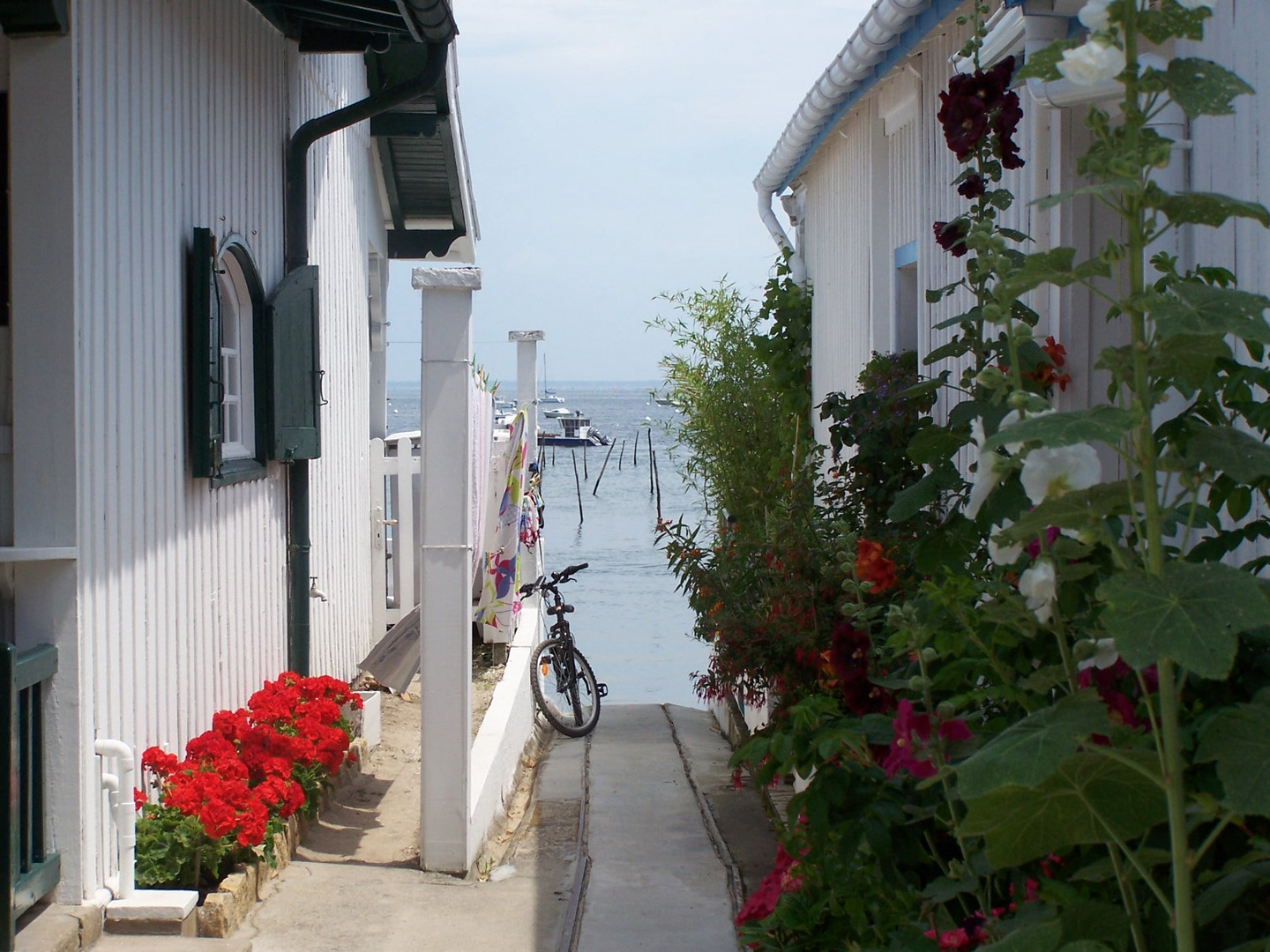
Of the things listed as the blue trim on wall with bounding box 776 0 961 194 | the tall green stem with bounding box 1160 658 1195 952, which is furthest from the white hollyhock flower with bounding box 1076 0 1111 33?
the blue trim on wall with bounding box 776 0 961 194

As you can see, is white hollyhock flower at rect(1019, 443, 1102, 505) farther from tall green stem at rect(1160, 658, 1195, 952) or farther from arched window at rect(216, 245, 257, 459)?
arched window at rect(216, 245, 257, 459)

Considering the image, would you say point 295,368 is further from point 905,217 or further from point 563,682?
point 563,682

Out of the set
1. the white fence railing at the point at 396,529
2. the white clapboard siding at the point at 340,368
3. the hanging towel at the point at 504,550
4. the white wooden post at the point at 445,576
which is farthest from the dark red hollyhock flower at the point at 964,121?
the hanging towel at the point at 504,550

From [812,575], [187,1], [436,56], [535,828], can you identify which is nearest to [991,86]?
[812,575]

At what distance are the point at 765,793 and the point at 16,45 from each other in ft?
14.4

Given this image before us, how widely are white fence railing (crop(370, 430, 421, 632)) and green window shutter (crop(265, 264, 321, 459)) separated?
2.27 meters

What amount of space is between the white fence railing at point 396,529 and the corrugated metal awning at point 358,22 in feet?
10.1

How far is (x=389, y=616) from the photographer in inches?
350

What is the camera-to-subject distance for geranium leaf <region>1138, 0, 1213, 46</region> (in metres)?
1.59

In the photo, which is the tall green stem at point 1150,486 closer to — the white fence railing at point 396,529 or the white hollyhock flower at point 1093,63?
the white hollyhock flower at point 1093,63

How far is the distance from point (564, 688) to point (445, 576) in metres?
4.05

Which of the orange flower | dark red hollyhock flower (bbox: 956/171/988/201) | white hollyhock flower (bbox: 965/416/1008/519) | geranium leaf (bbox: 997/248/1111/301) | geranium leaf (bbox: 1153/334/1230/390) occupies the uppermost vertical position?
dark red hollyhock flower (bbox: 956/171/988/201)

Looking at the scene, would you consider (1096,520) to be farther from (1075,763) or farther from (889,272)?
(889,272)

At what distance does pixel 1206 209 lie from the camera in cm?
155
